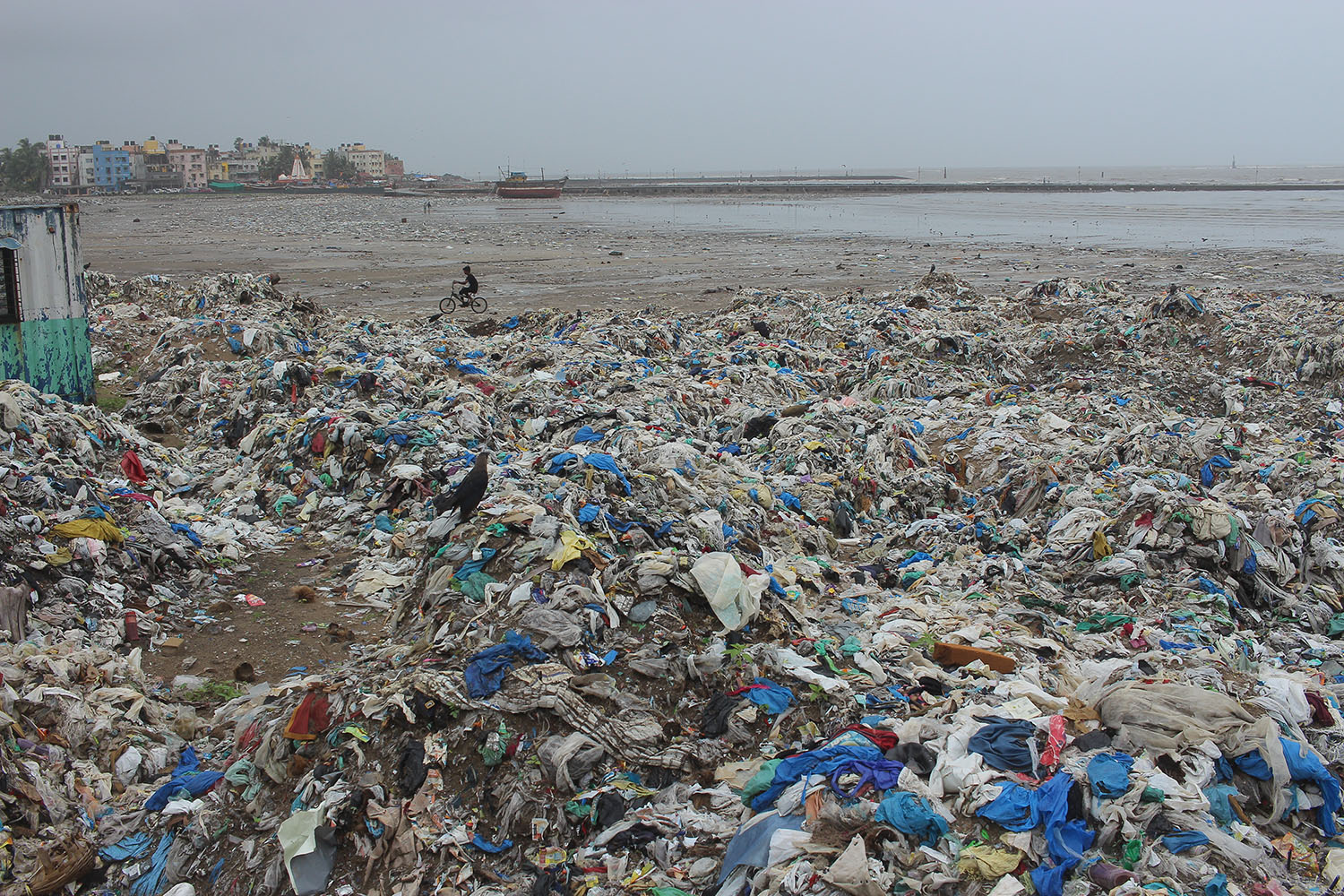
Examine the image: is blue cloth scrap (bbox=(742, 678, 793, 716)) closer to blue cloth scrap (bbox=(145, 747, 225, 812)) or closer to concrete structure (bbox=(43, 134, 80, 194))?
blue cloth scrap (bbox=(145, 747, 225, 812))

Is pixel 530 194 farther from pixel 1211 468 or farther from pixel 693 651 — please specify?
pixel 693 651

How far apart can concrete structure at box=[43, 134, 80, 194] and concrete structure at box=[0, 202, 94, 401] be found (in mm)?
122514

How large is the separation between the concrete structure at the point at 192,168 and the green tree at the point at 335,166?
70.1ft

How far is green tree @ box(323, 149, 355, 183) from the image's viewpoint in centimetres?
13225

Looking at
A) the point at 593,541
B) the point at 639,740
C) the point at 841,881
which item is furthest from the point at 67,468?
the point at 841,881

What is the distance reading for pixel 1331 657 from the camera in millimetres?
5609

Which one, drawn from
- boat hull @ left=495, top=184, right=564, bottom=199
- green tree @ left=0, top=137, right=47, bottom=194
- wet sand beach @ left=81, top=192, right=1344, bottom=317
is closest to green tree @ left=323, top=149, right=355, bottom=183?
green tree @ left=0, top=137, right=47, bottom=194

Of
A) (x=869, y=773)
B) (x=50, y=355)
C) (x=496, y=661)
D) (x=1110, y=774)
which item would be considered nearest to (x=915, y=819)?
(x=869, y=773)

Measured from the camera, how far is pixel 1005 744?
3.77 meters

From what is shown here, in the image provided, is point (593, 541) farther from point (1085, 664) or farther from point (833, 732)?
point (1085, 664)

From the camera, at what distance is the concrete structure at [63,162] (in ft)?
362

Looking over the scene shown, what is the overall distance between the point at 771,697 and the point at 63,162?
457 ft

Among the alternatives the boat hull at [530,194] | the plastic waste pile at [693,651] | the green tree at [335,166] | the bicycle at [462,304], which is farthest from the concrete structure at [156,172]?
the plastic waste pile at [693,651]

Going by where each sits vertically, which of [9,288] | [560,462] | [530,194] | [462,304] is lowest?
[560,462]
